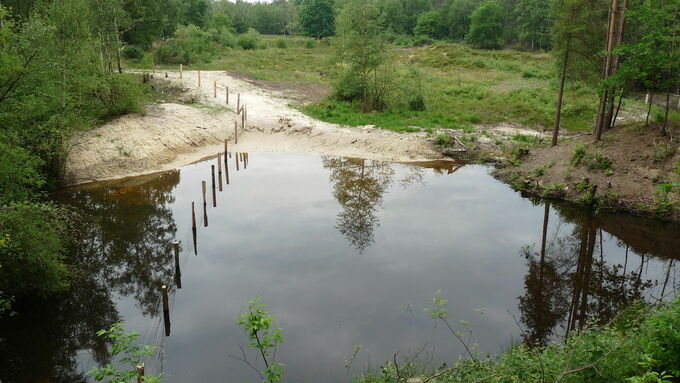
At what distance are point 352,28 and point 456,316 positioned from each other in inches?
1241

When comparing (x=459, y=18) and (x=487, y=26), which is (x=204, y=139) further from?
(x=459, y=18)

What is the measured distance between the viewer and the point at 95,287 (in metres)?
16.0

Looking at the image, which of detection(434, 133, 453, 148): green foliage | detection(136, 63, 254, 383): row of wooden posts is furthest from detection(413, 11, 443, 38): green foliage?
detection(434, 133, 453, 148): green foliage

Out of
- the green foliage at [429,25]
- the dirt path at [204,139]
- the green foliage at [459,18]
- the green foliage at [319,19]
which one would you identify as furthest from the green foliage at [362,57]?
the green foliage at [459,18]

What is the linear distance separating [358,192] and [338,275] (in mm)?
10095

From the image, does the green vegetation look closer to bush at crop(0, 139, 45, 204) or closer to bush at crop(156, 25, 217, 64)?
bush at crop(0, 139, 45, 204)

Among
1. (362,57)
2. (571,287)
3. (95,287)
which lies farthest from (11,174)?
(362,57)

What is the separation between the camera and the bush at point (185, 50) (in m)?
57.8

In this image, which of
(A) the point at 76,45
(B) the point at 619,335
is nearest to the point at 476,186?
(B) the point at 619,335

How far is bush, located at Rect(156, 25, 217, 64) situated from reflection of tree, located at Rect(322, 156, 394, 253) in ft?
111

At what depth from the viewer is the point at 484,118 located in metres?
39.3

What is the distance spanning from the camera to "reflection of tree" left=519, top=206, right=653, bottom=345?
46.5ft

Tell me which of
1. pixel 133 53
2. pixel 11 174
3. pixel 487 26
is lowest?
pixel 11 174

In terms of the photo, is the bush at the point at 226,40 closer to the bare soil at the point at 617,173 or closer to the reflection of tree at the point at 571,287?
the bare soil at the point at 617,173
